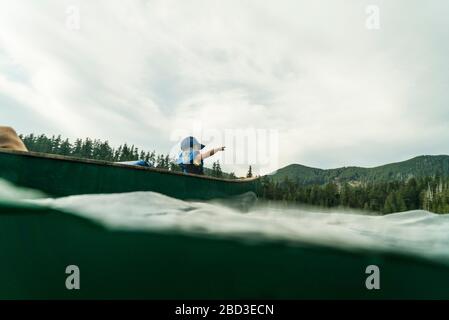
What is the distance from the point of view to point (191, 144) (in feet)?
20.8

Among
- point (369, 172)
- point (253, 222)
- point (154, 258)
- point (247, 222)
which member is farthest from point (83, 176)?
point (369, 172)

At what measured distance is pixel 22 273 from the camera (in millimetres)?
3918

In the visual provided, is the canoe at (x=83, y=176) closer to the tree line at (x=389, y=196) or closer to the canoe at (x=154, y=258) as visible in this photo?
the canoe at (x=154, y=258)

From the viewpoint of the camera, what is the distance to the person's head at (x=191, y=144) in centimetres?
630

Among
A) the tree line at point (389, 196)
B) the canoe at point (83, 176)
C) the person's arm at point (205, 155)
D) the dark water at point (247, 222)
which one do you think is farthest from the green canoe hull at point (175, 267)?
the tree line at point (389, 196)

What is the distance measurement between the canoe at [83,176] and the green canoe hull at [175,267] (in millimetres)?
475

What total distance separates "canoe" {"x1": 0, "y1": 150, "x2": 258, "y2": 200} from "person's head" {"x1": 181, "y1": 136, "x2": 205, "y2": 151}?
56.5 inches

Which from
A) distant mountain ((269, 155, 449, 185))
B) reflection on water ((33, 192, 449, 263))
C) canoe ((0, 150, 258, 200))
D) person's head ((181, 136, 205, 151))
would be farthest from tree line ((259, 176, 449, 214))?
distant mountain ((269, 155, 449, 185))

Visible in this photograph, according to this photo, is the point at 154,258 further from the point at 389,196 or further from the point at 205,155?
the point at 389,196

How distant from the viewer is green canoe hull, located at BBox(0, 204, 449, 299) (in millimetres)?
3938
